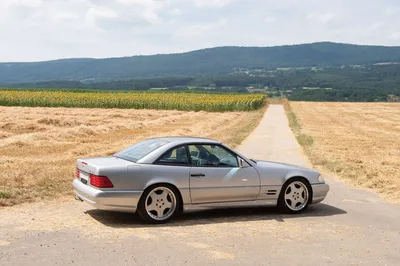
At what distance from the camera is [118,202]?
8.59 meters

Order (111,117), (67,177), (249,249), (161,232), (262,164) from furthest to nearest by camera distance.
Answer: (111,117) → (67,177) → (262,164) → (161,232) → (249,249)

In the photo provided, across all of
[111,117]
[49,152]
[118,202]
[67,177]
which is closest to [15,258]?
[118,202]

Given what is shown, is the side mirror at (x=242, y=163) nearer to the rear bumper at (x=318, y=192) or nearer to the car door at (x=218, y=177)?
the car door at (x=218, y=177)

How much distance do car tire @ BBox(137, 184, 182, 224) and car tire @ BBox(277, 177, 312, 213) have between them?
2.03m

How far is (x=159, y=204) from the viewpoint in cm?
888

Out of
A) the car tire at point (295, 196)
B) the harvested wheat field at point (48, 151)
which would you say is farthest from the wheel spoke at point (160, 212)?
the harvested wheat field at point (48, 151)

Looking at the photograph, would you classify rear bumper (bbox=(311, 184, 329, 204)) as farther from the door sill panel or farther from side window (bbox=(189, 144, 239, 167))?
side window (bbox=(189, 144, 239, 167))

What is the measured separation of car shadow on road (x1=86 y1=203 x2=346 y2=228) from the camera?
890 cm

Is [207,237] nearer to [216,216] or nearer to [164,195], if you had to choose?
[164,195]

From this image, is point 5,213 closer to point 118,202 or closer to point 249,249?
point 118,202

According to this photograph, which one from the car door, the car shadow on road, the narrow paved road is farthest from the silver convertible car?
the narrow paved road

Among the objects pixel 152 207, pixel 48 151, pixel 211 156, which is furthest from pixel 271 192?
pixel 48 151

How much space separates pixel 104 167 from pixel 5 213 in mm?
2076

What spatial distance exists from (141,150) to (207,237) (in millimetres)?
2251
